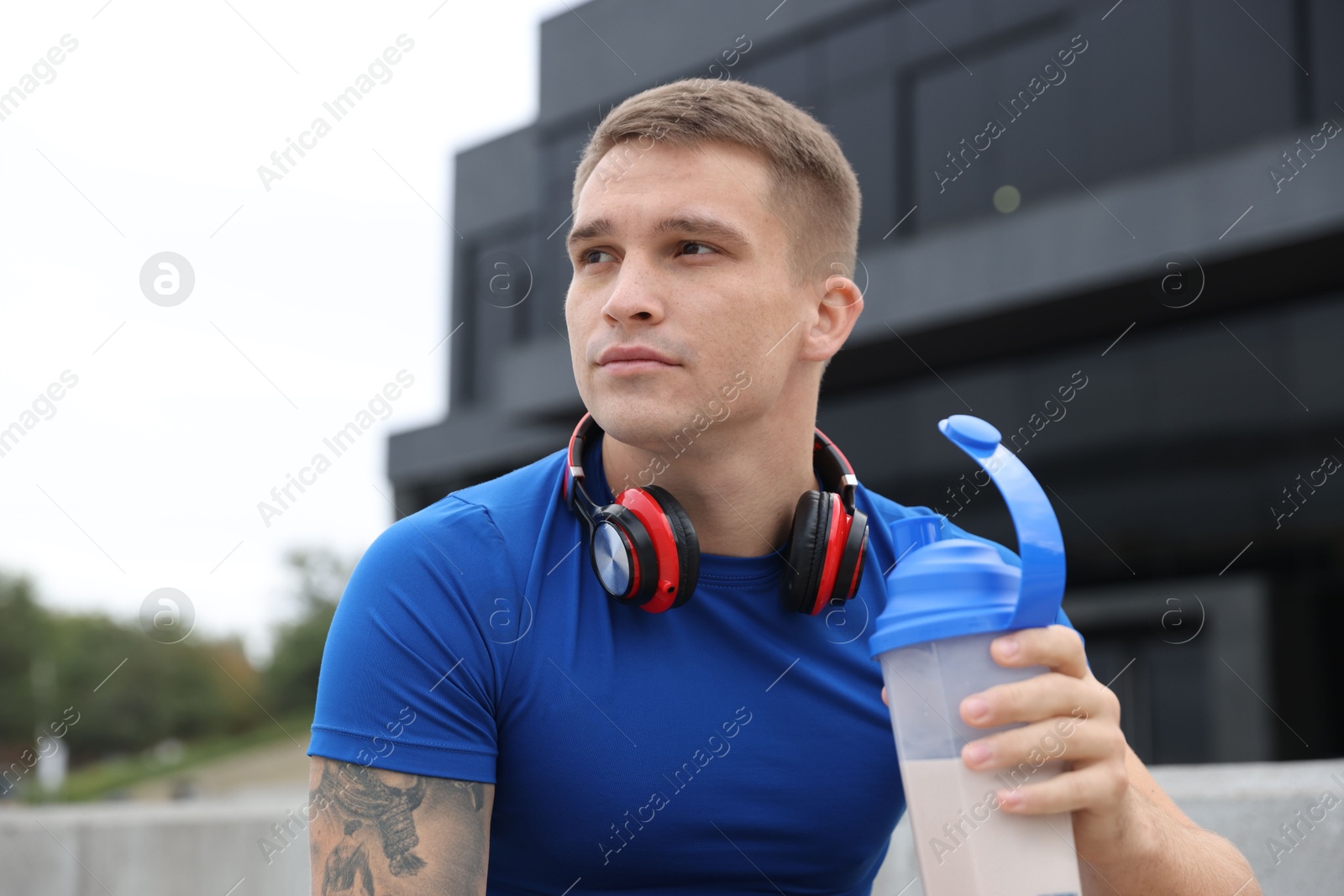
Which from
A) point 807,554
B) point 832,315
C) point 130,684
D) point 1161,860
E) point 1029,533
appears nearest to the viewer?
point 1029,533

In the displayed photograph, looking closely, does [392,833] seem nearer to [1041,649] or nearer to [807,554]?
[807,554]

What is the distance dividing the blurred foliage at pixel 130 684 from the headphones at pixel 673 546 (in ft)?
183

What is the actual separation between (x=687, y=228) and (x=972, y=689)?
116cm

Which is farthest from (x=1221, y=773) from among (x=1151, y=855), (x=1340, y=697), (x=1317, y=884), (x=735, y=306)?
(x=1340, y=697)

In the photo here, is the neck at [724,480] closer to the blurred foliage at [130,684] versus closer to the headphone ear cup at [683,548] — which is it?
the headphone ear cup at [683,548]

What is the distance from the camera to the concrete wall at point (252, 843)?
8.71 feet

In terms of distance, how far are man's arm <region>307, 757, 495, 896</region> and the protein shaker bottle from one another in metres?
0.79

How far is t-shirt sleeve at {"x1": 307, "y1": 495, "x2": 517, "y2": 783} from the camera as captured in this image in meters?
1.95

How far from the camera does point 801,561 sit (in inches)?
88.2

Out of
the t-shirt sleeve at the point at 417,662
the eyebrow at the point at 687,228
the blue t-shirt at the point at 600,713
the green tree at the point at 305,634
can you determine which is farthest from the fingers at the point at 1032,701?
the green tree at the point at 305,634

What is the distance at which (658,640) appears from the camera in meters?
2.21

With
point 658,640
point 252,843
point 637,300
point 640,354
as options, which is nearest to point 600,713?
point 658,640

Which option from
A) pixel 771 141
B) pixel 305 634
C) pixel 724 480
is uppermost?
pixel 305 634

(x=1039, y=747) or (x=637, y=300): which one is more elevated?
(x=637, y=300)
